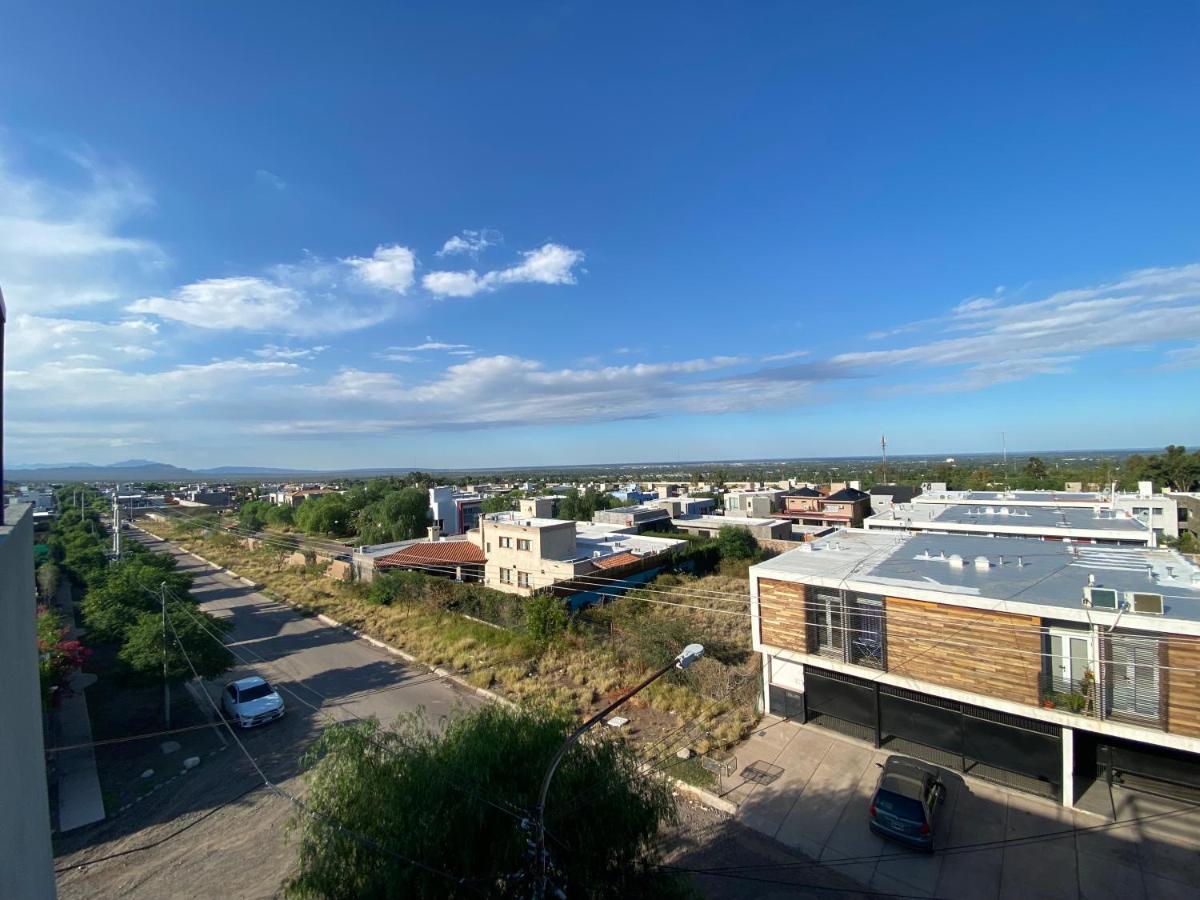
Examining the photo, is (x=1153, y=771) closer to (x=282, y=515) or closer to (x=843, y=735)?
(x=843, y=735)

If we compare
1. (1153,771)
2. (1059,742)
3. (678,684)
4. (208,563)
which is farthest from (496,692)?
(208,563)

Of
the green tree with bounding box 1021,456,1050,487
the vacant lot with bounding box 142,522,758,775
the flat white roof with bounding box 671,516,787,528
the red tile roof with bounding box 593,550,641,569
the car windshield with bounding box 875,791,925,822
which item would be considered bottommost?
the vacant lot with bounding box 142,522,758,775

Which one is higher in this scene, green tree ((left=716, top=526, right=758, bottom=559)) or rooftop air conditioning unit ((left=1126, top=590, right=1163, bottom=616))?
rooftop air conditioning unit ((left=1126, top=590, right=1163, bottom=616))

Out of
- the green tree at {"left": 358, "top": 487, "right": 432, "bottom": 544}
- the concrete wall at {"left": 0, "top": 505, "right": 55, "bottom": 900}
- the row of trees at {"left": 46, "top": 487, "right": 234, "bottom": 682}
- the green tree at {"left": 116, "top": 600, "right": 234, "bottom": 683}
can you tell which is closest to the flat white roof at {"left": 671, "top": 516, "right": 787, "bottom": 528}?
the green tree at {"left": 358, "top": 487, "right": 432, "bottom": 544}

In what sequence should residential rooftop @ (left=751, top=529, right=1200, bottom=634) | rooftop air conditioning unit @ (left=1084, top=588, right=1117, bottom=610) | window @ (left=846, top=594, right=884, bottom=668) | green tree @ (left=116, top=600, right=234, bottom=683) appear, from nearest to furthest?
1. rooftop air conditioning unit @ (left=1084, top=588, right=1117, bottom=610)
2. residential rooftop @ (left=751, top=529, right=1200, bottom=634)
3. window @ (left=846, top=594, right=884, bottom=668)
4. green tree @ (left=116, top=600, right=234, bottom=683)

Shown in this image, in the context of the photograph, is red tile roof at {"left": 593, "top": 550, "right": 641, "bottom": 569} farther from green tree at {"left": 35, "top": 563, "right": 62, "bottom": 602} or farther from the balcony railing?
green tree at {"left": 35, "top": 563, "right": 62, "bottom": 602}

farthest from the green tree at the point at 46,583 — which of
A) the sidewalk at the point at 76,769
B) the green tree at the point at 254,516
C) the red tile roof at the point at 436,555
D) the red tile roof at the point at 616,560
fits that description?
the green tree at the point at 254,516

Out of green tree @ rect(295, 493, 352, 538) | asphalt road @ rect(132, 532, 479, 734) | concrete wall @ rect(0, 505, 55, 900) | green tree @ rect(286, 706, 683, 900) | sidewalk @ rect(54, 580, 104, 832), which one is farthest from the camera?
green tree @ rect(295, 493, 352, 538)

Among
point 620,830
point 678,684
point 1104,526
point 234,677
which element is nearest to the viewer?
point 620,830

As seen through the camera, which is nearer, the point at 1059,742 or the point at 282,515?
the point at 1059,742
